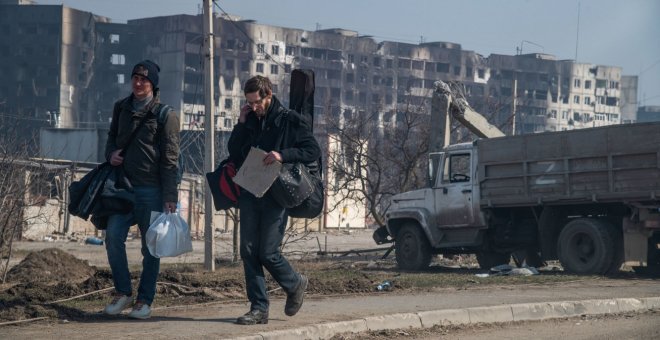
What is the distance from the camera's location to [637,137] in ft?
53.0

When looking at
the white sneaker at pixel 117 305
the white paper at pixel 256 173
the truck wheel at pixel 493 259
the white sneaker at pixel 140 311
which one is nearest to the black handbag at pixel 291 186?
the white paper at pixel 256 173

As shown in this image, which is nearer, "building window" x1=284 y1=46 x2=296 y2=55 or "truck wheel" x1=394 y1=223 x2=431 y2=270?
"truck wheel" x1=394 y1=223 x2=431 y2=270

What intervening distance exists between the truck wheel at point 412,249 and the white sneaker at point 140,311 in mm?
11785

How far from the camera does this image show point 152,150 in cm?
803

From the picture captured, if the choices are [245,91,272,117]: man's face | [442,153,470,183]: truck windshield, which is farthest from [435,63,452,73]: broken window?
[245,91,272,117]: man's face

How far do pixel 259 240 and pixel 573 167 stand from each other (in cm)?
1055

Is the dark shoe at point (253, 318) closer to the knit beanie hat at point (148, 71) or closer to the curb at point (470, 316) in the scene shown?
the curb at point (470, 316)

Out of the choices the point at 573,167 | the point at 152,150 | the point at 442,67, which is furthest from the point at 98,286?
the point at 442,67

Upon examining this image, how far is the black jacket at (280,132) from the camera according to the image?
791cm

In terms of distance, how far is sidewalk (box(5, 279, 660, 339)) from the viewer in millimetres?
7387

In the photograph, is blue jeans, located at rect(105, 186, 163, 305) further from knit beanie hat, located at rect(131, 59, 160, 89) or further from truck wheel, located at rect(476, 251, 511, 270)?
truck wheel, located at rect(476, 251, 511, 270)

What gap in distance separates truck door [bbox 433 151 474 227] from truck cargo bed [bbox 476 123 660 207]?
0.43 metres

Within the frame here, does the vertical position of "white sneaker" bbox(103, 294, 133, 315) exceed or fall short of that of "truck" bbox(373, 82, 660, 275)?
it falls short

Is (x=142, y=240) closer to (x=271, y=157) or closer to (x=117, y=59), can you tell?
(x=271, y=157)
